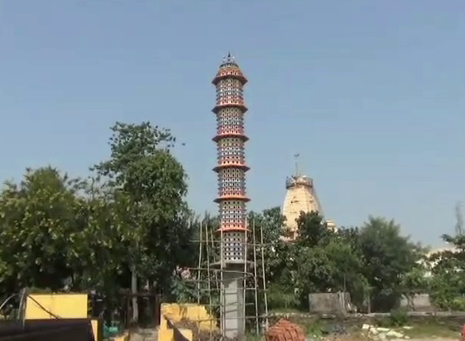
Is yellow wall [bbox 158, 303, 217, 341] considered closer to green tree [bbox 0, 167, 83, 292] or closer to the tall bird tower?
the tall bird tower

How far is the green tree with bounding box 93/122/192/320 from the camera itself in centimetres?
3462

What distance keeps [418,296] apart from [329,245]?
25.4 feet

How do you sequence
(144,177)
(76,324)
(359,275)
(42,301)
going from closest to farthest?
1. (76,324)
2. (42,301)
3. (144,177)
4. (359,275)

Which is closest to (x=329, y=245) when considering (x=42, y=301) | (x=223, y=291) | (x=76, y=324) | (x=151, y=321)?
(x=151, y=321)

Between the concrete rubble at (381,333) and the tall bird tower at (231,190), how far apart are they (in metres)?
7.13

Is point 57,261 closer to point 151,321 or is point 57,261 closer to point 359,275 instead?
point 151,321

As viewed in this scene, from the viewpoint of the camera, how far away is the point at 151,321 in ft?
120

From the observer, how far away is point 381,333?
102 ft

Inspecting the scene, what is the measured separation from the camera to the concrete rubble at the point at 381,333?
3042 cm

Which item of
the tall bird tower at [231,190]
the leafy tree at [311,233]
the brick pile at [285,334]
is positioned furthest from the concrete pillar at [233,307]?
the brick pile at [285,334]

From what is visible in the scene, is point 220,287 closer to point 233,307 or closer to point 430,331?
point 233,307

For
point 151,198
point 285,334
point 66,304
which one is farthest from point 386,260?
point 285,334

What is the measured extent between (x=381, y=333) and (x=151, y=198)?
14341mm

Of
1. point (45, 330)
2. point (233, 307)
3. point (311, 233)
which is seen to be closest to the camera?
point (45, 330)
